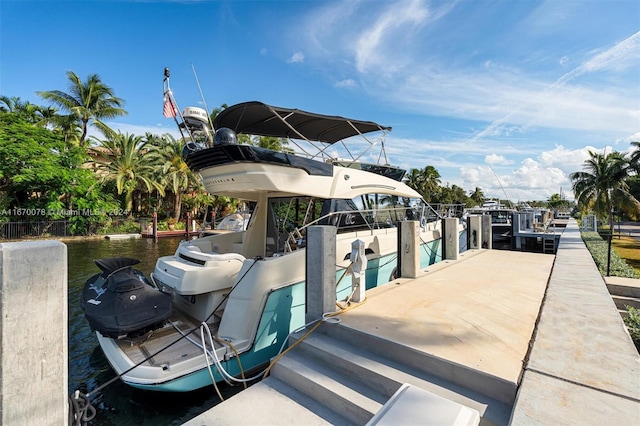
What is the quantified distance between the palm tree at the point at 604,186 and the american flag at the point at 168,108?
26556 mm

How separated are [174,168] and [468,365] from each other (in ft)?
92.2

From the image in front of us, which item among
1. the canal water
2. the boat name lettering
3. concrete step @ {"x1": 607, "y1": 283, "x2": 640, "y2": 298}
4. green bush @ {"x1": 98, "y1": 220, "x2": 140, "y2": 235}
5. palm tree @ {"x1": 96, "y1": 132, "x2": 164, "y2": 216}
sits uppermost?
palm tree @ {"x1": 96, "y1": 132, "x2": 164, "y2": 216}

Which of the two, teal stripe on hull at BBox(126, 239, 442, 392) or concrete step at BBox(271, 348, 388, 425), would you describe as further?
teal stripe on hull at BBox(126, 239, 442, 392)

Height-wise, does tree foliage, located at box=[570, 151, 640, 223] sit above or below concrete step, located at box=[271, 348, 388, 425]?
above

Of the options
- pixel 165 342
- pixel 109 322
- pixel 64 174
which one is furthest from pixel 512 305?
pixel 64 174

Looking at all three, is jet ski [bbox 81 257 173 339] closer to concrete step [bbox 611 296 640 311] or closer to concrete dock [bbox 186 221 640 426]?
concrete dock [bbox 186 221 640 426]

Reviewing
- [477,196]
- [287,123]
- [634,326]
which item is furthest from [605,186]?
[477,196]

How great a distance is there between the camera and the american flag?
617 centimetres

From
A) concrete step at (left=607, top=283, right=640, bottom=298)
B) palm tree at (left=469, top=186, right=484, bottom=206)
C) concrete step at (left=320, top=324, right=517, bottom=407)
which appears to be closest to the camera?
concrete step at (left=320, top=324, right=517, bottom=407)

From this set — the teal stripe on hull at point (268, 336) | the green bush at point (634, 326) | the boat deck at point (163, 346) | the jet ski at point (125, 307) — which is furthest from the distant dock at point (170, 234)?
the green bush at point (634, 326)

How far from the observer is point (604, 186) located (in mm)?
21781

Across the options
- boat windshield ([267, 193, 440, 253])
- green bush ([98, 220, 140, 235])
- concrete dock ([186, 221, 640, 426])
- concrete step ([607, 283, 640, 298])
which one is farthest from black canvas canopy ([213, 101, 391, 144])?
green bush ([98, 220, 140, 235])

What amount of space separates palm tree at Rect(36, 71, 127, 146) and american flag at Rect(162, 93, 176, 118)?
909 inches

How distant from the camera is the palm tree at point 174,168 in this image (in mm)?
26125
